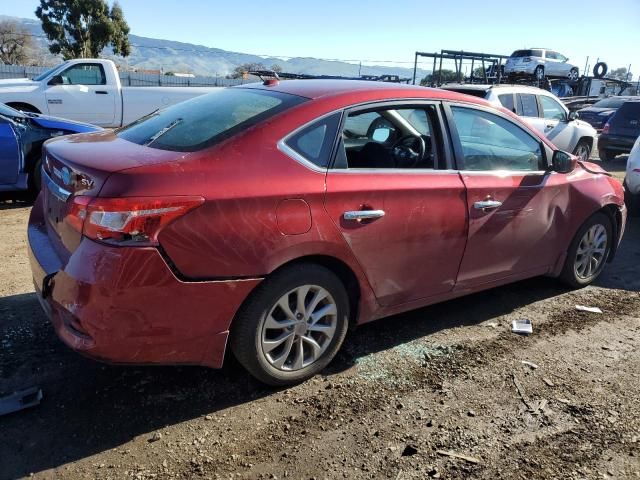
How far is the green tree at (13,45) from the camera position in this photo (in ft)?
163

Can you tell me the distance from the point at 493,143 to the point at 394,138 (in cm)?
79

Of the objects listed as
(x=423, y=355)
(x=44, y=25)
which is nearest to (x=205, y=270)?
(x=423, y=355)

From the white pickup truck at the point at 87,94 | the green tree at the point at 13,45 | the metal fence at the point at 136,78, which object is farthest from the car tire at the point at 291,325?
the green tree at the point at 13,45

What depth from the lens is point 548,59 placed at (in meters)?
29.5

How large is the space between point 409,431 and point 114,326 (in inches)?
61.0

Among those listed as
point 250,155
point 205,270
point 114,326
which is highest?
point 250,155

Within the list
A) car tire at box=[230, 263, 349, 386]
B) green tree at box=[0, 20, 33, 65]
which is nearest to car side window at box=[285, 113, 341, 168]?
car tire at box=[230, 263, 349, 386]

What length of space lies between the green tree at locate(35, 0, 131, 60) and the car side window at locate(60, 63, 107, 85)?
26.9 meters

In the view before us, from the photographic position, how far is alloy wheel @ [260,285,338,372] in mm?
2895

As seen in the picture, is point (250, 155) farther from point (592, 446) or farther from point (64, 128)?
point (64, 128)

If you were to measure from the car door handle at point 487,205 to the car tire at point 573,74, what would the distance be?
3114cm

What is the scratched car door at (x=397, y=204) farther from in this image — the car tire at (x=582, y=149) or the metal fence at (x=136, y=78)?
the metal fence at (x=136, y=78)

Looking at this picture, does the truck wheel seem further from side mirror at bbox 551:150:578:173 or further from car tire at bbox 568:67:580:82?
car tire at bbox 568:67:580:82

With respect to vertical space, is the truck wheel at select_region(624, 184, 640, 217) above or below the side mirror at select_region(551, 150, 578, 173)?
below
